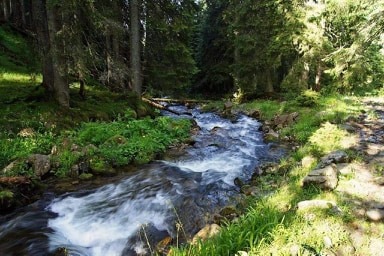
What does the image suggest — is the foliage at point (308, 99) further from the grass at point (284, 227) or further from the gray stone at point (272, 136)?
the grass at point (284, 227)

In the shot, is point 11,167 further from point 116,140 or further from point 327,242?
point 327,242

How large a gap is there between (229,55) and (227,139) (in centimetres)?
1835

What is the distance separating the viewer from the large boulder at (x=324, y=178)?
6.03m

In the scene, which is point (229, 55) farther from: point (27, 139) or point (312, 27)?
point (27, 139)

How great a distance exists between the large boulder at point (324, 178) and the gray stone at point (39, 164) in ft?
20.2

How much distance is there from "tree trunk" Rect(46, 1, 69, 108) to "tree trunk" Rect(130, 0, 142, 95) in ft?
13.4

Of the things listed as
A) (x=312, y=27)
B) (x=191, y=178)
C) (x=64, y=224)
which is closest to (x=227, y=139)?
(x=191, y=178)

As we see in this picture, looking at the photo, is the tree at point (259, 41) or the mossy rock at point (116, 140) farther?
the tree at point (259, 41)

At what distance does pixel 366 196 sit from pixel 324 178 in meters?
0.74

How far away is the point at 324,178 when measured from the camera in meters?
6.13

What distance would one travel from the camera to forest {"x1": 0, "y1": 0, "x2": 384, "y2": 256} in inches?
199

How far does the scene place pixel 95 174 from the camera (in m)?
8.84

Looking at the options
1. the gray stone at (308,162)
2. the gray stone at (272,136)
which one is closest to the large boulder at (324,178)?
the gray stone at (308,162)

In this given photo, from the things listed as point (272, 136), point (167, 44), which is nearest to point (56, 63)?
point (272, 136)
